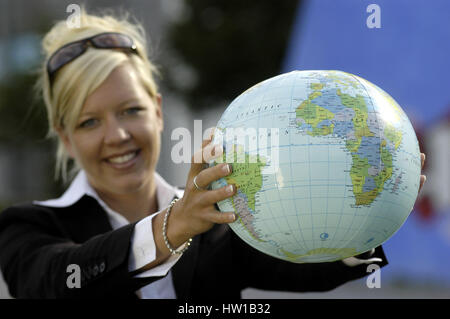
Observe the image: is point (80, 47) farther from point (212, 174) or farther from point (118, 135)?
Result: point (212, 174)

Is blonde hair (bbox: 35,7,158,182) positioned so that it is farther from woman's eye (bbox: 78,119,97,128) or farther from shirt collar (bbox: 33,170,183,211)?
shirt collar (bbox: 33,170,183,211)

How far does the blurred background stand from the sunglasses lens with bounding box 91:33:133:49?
40 cm

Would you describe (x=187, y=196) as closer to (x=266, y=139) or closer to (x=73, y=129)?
(x=266, y=139)

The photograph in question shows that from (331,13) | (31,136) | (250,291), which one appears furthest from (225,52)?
(250,291)

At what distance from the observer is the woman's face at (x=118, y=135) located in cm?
345

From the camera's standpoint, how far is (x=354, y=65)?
11.3 meters

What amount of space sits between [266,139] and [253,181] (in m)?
0.16

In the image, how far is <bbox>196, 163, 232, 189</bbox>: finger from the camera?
2.49 meters

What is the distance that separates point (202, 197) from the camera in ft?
8.34

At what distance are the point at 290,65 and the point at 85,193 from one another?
11143mm

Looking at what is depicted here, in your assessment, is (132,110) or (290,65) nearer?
(132,110)

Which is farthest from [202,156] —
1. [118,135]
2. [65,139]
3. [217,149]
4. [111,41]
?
[65,139]

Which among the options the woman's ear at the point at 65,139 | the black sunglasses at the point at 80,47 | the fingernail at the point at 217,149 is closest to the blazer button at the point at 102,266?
the fingernail at the point at 217,149

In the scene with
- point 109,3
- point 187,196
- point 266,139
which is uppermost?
point 109,3
